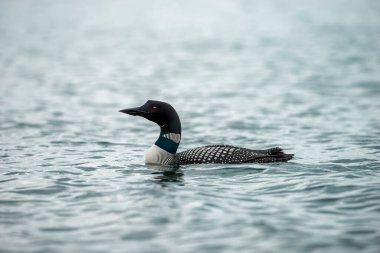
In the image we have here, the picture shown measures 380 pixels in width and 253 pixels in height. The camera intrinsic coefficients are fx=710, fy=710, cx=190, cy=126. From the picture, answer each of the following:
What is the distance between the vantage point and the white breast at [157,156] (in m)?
8.72

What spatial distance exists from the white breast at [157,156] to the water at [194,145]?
0.19 meters

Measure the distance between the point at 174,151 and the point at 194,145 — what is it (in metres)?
2.23

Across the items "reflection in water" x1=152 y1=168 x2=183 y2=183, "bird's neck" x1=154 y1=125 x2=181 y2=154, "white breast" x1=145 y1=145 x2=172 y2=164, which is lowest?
"reflection in water" x1=152 y1=168 x2=183 y2=183

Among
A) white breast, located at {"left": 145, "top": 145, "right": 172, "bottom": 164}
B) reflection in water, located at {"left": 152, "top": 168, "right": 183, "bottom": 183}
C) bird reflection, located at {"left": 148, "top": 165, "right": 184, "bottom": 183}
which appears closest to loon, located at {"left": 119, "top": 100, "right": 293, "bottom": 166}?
white breast, located at {"left": 145, "top": 145, "right": 172, "bottom": 164}

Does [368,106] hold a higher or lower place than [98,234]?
higher

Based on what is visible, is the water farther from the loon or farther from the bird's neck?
the bird's neck

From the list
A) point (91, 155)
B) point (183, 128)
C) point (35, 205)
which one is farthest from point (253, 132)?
point (35, 205)

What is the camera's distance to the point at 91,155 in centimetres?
975

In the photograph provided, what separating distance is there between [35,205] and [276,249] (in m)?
2.60

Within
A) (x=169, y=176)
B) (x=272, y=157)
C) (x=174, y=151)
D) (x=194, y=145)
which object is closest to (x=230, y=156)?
(x=272, y=157)

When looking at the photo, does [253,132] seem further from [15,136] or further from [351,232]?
[351,232]

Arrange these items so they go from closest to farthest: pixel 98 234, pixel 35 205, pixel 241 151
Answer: pixel 98 234
pixel 35 205
pixel 241 151

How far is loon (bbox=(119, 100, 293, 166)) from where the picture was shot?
8.52 meters

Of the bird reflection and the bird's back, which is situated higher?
the bird's back
